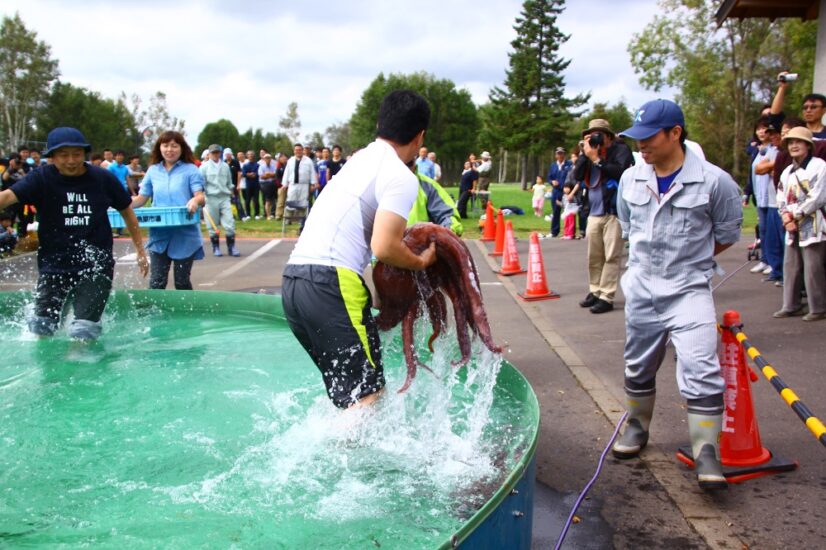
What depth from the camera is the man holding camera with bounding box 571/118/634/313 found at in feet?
27.3

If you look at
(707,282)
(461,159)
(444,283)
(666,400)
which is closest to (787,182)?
(666,400)

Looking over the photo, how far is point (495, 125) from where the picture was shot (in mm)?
71375

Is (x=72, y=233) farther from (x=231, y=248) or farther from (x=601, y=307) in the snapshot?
(x=231, y=248)

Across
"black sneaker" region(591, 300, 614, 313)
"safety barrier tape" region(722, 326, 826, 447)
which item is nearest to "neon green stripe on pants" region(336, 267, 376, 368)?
"safety barrier tape" region(722, 326, 826, 447)

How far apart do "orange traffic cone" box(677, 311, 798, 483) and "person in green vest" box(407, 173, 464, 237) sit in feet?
7.14

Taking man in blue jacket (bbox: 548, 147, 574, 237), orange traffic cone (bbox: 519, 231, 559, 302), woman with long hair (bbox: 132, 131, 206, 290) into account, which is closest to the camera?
woman with long hair (bbox: 132, 131, 206, 290)

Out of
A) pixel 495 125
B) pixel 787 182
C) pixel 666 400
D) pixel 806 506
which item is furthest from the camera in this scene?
pixel 495 125

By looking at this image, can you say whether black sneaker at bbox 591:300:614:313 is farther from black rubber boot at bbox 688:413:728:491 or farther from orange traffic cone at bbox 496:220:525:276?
black rubber boot at bbox 688:413:728:491

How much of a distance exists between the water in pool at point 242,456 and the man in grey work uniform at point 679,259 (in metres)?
0.93

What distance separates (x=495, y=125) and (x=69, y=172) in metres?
67.9

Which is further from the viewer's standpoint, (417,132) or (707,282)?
(707,282)

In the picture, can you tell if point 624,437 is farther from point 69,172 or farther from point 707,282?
point 69,172

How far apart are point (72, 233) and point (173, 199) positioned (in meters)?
2.20

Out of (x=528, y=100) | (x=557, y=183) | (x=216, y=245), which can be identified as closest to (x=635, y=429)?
(x=216, y=245)
